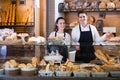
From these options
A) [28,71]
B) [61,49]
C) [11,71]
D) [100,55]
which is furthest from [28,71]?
[100,55]

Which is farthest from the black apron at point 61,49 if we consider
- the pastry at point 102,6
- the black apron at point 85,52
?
the pastry at point 102,6

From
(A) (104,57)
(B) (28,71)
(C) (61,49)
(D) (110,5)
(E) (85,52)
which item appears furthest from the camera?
(D) (110,5)

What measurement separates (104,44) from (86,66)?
0.80 ft

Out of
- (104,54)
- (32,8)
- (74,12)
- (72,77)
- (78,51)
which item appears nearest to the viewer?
(72,77)

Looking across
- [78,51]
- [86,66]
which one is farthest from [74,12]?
[86,66]

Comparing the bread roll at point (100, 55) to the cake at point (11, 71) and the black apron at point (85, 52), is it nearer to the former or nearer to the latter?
the black apron at point (85, 52)

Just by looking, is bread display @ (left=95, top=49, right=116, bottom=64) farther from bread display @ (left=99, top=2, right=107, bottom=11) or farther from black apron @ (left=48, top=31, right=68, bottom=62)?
bread display @ (left=99, top=2, right=107, bottom=11)

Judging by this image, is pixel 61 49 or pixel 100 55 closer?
pixel 100 55

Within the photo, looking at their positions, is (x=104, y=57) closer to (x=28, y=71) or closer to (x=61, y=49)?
(x=61, y=49)

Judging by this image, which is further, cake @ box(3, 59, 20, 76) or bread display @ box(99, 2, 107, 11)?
bread display @ box(99, 2, 107, 11)

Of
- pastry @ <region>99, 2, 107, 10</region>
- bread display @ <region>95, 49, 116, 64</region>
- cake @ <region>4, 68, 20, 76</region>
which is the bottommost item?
cake @ <region>4, 68, 20, 76</region>

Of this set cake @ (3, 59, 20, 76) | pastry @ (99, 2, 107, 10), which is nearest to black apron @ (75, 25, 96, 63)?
cake @ (3, 59, 20, 76)

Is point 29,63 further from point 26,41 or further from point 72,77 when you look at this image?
point 72,77

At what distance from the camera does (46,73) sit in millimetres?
2059
